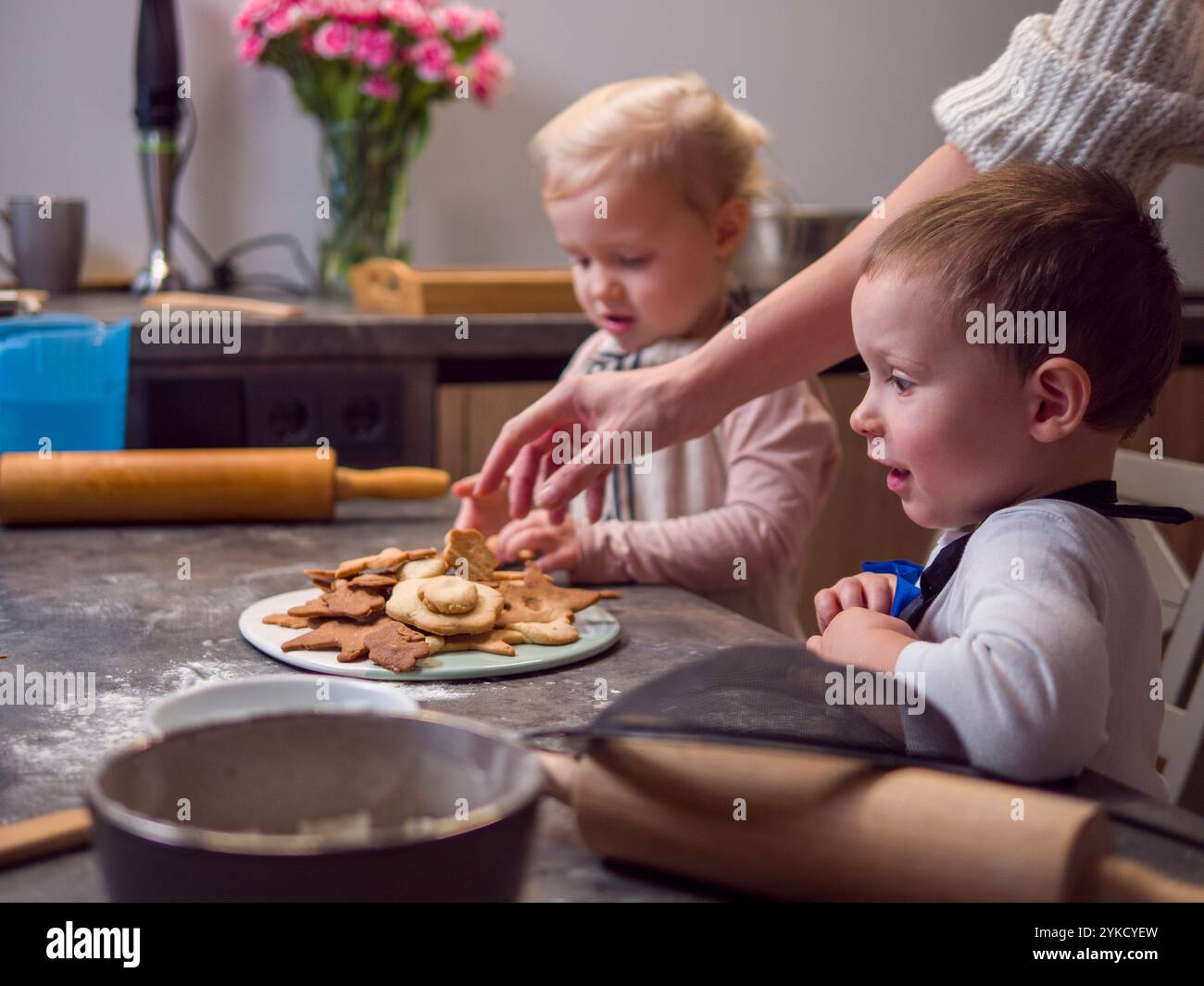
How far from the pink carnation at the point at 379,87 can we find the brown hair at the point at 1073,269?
1.96m

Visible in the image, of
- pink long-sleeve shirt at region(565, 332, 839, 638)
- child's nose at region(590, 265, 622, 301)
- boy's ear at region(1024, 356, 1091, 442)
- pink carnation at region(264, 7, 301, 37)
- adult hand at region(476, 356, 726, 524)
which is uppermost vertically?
pink carnation at region(264, 7, 301, 37)

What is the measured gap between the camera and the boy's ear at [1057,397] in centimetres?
80

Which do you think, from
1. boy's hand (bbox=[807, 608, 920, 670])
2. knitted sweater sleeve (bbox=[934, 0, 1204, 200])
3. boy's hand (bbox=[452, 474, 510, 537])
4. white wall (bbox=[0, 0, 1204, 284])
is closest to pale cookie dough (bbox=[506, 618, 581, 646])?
boy's hand (bbox=[807, 608, 920, 670])

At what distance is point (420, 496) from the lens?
1.55 metres

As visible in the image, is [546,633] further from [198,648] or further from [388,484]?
[388,484]

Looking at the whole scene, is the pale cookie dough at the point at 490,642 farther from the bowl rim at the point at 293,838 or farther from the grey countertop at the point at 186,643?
the bowl rim at the point at 293,838

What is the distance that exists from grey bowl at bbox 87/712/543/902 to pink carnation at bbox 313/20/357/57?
2.23 metres

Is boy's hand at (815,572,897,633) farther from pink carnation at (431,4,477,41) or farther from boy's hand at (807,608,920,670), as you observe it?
pink carnation at (431,4,477,41)

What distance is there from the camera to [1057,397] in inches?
32.0

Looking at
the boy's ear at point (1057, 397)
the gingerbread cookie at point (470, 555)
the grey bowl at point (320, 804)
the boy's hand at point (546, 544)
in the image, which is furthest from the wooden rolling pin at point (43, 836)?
the boy's hand at point (546, 544)

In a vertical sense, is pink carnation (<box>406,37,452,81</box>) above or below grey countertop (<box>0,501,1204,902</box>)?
above

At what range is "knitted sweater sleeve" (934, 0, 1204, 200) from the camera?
3.25 ft

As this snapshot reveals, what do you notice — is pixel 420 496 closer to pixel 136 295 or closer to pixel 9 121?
pixel 136 295
